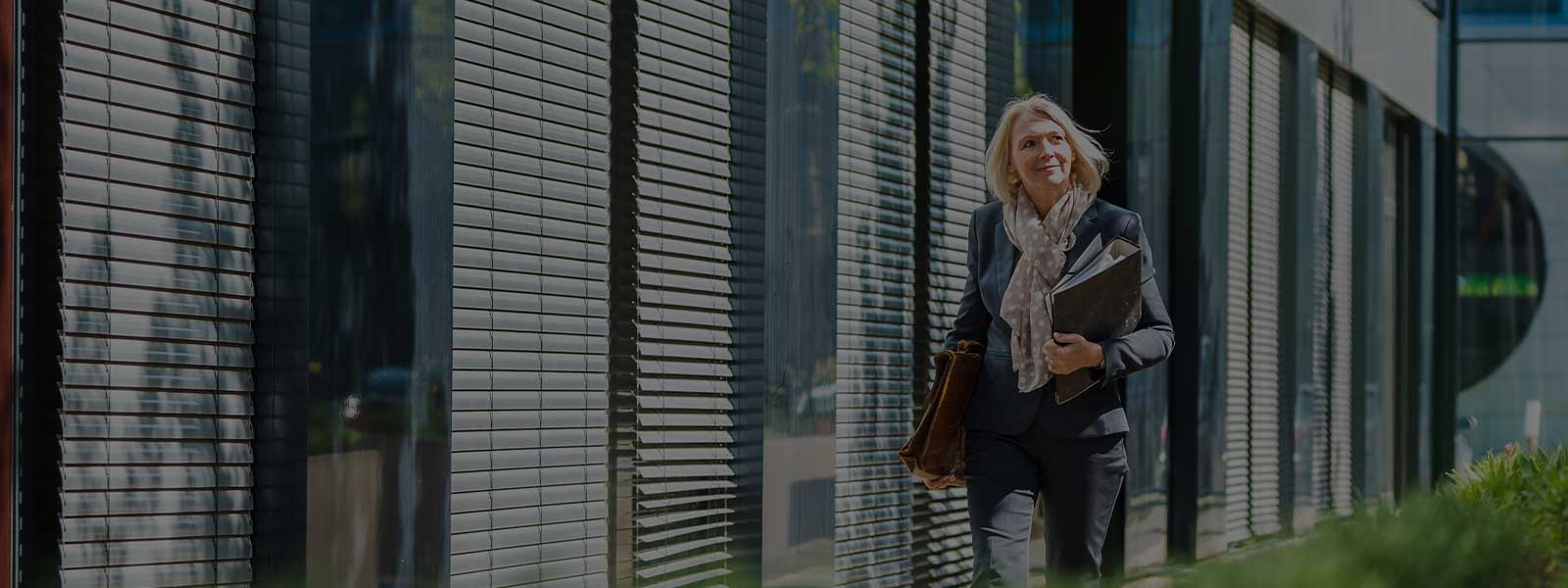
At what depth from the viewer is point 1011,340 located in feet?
14.5

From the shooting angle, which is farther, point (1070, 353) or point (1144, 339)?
point (1144, 339)

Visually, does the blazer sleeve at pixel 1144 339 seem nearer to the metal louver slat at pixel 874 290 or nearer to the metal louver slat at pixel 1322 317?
the metal louver slat at pixel 874 290

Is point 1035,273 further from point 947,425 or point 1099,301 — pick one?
point 947,425

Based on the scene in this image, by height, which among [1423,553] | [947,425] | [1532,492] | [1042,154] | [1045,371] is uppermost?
[1042,154]

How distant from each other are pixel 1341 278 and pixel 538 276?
9799mm

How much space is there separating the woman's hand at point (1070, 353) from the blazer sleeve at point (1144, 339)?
35 mm

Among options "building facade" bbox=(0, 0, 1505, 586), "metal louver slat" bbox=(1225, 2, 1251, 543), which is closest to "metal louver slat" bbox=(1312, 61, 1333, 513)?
"metal louver slat" bbox=(1225, 2, 1251, 543)

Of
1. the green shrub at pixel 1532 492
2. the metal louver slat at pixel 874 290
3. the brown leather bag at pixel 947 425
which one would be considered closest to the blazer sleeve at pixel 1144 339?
the brown leather bag at pixel 947 425

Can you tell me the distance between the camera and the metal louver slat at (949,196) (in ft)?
24.5

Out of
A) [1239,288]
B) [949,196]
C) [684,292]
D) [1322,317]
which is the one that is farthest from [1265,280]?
[684,292]

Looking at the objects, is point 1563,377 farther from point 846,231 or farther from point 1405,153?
point 846,231

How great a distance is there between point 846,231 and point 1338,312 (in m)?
7.81

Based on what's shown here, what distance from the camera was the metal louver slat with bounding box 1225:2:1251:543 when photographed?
438 inches

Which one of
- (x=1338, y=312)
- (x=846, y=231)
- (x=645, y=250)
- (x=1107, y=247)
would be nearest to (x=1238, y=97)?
(x=1338, y=312)
